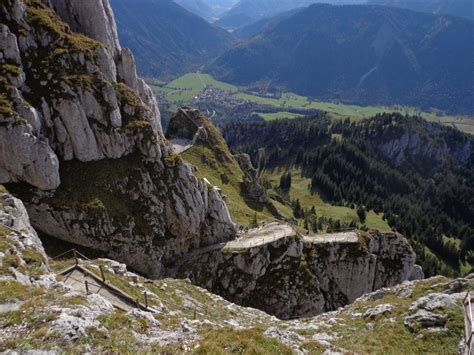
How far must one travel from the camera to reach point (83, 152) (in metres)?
51.9

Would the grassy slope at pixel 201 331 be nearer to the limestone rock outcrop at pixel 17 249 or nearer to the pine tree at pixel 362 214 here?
the limestone rock outcrop at pixel 17 249

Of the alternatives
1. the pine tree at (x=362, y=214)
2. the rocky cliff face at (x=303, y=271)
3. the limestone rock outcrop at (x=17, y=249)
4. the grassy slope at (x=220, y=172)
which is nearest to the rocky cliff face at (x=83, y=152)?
the rocky cliff face at (x=303, y=271)

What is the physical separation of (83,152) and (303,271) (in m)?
43.7

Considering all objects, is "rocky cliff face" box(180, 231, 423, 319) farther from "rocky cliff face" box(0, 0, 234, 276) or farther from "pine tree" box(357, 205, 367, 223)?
"pine tree" box(357, 205, 367, 223)

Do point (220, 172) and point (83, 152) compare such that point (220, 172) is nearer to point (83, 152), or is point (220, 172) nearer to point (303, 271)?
point (303, 271)

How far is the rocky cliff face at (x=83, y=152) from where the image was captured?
45.2m

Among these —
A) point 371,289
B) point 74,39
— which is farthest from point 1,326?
point 371,289

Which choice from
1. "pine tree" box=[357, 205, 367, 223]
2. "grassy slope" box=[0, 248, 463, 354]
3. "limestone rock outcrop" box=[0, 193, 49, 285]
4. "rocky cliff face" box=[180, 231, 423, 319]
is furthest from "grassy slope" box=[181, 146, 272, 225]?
"pine tree" box=[357, 205, 367, 223]

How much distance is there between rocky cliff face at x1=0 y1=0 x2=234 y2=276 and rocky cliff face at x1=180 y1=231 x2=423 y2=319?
8060 millimetres

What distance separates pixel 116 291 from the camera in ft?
100

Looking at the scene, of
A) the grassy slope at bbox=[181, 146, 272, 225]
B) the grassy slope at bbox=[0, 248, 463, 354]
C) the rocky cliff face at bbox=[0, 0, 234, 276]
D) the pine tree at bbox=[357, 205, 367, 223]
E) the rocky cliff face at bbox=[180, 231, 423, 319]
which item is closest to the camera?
the grassy slope at bbox=[0, 248, 463, 354]

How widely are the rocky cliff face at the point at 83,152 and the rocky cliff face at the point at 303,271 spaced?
8060 mm

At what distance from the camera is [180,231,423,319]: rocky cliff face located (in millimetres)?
59844

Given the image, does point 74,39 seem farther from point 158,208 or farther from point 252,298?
point 252,298
